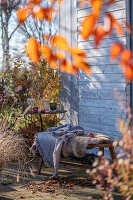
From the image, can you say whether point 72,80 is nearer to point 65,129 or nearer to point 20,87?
point 20,87

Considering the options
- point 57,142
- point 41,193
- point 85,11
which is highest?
point 85,11

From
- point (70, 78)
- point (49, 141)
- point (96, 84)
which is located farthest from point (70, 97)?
point (49, 141)

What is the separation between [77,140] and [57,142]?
0.30 m

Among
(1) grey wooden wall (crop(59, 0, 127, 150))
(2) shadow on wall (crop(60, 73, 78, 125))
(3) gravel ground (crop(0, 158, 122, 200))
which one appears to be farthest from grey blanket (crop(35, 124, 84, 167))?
(2) shadow on wall (crop(60, 73, 78, 125))

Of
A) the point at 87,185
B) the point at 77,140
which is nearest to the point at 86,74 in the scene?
the point at 77,140

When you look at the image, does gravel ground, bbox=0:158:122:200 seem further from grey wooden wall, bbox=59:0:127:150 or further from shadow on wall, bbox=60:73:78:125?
shadow on wall, bbox=60:73:78:125

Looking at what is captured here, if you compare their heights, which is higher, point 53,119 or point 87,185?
point 53,119

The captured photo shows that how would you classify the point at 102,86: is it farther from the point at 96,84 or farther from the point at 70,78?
the point at 70,78

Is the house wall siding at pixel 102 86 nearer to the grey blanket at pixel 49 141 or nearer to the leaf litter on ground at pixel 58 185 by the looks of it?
the grey blanket at pixel 49 141

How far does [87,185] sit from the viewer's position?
4035mm

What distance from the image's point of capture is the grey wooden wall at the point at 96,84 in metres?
4.99

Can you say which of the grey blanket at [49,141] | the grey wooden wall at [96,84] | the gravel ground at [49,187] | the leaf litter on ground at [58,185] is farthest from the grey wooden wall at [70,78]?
the leaf litter on ground at [58,185]

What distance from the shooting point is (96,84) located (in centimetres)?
543

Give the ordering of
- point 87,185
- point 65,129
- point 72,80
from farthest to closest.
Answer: point 72,80, point 65,129, point 87,185
